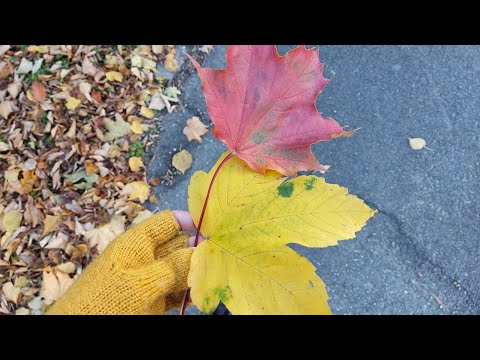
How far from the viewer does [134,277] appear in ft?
3.63

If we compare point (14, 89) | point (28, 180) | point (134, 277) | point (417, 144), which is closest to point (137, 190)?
point (28, 180)

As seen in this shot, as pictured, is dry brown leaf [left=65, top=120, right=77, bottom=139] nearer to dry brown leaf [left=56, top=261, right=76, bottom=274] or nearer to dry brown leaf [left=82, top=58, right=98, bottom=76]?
dry brown leaf [left=82, top=58, right=98, bottom=76]

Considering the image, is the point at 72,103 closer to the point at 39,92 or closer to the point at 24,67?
the point at 39,92

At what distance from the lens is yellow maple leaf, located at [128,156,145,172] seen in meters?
1.87

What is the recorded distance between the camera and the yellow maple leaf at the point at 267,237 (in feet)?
3.00

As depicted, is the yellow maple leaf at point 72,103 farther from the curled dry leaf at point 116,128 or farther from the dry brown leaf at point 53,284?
the dry brown leaf at point 53,284

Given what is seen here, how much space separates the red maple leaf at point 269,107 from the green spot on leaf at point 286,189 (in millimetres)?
25

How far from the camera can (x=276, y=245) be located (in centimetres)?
94

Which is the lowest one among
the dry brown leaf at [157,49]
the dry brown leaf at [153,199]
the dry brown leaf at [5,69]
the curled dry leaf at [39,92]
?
the dry brown leaf at [153,199]

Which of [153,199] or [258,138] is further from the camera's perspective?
[153,199]

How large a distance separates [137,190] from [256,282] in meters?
1.04

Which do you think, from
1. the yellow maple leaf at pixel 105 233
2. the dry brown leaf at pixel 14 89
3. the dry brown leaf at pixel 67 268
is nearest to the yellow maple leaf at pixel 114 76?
the dry brown leaf at pixel 14 89

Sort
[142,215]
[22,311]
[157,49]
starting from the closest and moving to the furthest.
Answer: [22,311]
[142,215]
[157,49]

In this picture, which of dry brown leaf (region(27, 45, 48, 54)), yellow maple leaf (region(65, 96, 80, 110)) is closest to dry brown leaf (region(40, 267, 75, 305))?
yellow maple leaf (region(65, 96, 80, 110))
